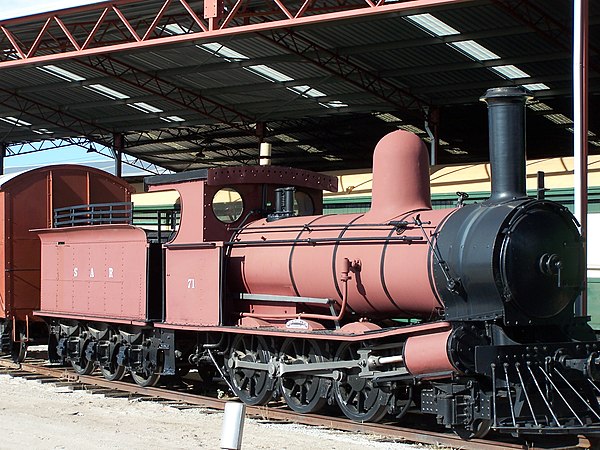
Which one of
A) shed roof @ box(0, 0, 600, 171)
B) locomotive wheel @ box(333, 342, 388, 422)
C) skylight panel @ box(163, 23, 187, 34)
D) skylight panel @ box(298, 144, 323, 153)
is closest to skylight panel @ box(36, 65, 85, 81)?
shed roof @ box(0, 0, 600, 171)

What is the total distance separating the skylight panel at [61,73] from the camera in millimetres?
26828

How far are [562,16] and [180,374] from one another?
12.1 metres

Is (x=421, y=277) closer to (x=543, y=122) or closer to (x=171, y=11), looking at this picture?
(x=171, y=11)

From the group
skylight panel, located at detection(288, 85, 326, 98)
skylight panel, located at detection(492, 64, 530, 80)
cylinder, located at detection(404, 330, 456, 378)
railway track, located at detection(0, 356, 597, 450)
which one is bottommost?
railway track, located at detection(0, 356, 597, 450)

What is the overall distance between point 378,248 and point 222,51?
1450 cm

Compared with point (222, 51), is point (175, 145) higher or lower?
lower

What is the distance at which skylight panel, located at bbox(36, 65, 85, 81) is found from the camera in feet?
88.0

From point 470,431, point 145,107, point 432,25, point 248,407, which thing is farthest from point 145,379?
point 145,107

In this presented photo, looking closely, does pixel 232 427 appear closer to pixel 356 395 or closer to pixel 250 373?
pixel 356 395

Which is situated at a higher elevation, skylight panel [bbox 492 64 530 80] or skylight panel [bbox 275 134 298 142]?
skylight panel [bbox 492 64 530 80]

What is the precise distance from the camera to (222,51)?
23.4 meters

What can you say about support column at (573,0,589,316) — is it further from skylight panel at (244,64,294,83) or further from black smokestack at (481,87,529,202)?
skylight panel at (244,64,294,83)

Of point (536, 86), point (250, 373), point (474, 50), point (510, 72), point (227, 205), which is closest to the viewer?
point (250, 373)

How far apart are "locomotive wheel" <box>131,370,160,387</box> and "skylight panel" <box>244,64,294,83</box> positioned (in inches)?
495
